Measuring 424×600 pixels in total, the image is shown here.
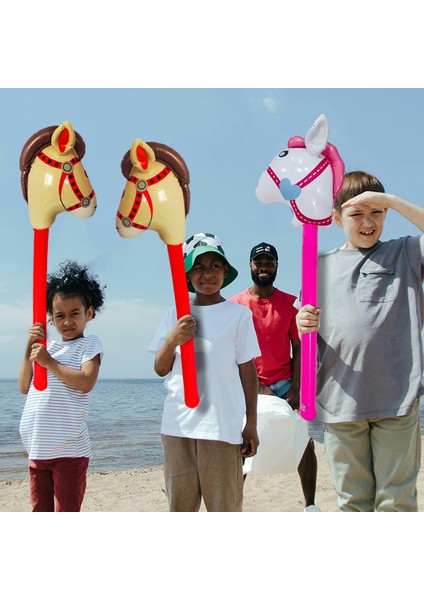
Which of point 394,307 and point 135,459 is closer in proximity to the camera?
point 394,307

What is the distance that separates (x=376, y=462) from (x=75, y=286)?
1.64 m

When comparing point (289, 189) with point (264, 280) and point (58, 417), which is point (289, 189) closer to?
point (264, 280)

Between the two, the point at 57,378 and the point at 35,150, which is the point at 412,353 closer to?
the point at 57,378

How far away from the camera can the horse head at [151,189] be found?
8.80ft

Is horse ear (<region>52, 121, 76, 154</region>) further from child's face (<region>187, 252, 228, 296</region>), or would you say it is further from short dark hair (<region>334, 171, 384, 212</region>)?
short dark hair (<region>334, 171, 384, 212</region>)

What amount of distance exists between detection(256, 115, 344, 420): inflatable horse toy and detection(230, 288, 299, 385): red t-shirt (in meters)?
1.21

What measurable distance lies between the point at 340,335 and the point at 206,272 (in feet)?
2.22

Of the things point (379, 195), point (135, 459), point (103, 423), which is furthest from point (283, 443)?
point (103, 423)

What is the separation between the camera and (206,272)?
2797mm

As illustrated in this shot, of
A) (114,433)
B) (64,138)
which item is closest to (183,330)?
(64,138)

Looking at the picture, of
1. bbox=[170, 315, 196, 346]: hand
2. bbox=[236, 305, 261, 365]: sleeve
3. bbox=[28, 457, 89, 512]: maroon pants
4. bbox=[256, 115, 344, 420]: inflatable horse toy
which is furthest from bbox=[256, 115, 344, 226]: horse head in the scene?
bbox=[28, 457, 89, 512]: maroon pants

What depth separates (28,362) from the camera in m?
2.82

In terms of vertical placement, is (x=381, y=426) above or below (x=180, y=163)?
below

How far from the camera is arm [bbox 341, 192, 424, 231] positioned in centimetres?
242
